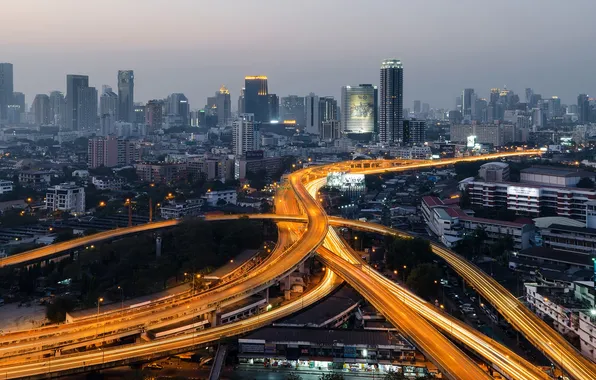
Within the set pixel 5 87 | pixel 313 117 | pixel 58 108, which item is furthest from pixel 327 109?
pixel 5 87

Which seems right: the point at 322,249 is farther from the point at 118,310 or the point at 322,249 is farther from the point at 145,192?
the point at 145,192

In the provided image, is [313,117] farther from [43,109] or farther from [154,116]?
[43,109]

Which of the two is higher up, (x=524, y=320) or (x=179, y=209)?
(x=179, y=209)

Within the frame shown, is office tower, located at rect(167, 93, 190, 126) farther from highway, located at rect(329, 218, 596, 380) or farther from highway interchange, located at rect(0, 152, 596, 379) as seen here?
highway, located at rect(329, 218, 596, 380)

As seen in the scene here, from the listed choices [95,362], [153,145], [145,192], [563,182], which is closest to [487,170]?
[563,182]

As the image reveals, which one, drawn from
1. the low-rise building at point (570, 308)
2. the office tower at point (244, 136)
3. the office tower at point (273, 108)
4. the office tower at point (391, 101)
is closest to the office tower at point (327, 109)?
the office tower at point (273, 108)

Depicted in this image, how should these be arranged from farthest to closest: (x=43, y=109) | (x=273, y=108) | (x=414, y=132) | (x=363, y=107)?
(x=43, y=109), (x=273, y=108), (x=363, y=107), (x=414, y=132)
